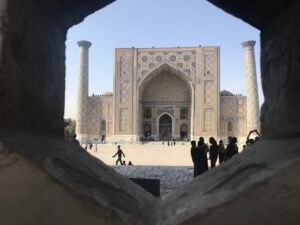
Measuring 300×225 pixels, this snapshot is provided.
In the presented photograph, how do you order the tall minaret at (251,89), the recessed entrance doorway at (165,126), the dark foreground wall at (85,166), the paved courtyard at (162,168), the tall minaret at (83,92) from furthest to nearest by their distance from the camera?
the recessed entrance doorway at (165,126), the tall minaret at (83,92), the tall minaret at (251,89), the paved courtyard at (162,168), the dark foreground wall at (85,166)

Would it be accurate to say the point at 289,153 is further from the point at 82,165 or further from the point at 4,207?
the point at 4,207

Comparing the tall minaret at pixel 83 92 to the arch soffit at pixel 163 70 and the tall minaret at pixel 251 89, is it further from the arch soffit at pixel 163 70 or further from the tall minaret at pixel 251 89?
the tall minaret at pixel 251 89

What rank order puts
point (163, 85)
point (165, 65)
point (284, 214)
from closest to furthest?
point (284, 214)
point (165, 65)
point (163, 85)

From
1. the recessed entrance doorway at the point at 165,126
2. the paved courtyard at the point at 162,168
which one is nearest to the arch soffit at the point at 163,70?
the recessed entrance doorway at the point at 165,126

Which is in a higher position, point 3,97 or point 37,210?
point 3,97

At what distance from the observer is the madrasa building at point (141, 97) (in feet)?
93.9

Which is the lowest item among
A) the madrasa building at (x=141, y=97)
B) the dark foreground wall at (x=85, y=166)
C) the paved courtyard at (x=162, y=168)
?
the paved courtyard at (x=162, y=168)

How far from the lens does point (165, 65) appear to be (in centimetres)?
2886

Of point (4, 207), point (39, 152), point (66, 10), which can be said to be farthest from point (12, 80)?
point (66, 10)

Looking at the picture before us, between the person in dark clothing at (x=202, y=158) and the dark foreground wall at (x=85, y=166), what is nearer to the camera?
the dark foreground wall at (x=85, y=166)

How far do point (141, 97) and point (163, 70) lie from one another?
3.35 metres

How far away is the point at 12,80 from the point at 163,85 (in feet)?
101

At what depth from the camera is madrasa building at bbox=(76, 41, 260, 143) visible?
28625 mm

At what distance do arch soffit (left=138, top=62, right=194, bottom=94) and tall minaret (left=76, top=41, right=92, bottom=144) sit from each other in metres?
4.90
